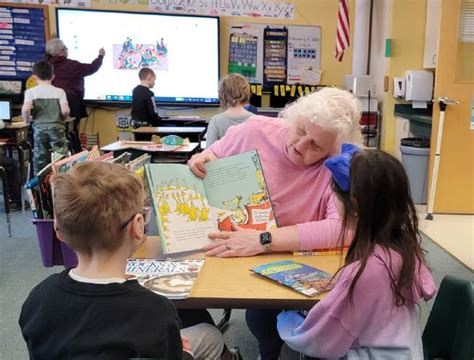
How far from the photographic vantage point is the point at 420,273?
1.09 meters

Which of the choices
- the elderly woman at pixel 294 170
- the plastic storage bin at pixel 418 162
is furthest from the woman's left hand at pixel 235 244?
the plastic storage bin at pixel 418 162

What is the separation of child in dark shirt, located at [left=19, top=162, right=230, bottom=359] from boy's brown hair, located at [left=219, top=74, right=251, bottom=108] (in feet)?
8.69

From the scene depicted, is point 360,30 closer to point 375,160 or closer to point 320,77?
point 320,77

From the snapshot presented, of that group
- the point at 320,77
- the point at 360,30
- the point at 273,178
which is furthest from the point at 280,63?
the point at 273,178

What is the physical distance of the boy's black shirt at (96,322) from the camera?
861 millimetres

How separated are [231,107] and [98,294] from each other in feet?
9.34

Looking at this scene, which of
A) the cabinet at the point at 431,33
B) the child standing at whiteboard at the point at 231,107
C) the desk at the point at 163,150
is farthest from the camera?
the cabinet at the point at 431,33

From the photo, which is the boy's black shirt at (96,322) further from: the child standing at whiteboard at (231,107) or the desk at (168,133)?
the desk at (168,133)

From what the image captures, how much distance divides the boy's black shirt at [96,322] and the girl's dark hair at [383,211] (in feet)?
1.36

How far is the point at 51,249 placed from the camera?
1.34 meters

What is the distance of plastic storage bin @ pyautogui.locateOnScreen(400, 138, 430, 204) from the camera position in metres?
4.45

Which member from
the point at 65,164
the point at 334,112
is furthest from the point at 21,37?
the point at 334,112

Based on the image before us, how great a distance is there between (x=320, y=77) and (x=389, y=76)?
1.48 m

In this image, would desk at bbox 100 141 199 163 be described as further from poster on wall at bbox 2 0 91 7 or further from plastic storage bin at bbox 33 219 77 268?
poster on wall at bbox 2 0 91 7
